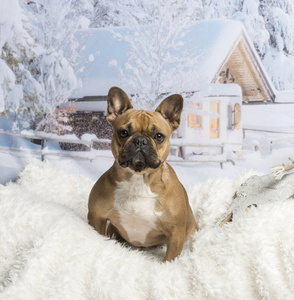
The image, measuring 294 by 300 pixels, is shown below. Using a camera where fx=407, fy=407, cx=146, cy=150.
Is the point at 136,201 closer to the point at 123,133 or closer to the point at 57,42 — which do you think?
the point at 123,133

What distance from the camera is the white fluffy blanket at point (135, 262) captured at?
1.21 m

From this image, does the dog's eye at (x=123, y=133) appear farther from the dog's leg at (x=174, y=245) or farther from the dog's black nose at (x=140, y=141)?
the dog's leg at (x=174, y=245)

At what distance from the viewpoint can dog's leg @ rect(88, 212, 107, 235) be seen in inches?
60.4

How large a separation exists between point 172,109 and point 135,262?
1.92ft

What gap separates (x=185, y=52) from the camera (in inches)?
99.6

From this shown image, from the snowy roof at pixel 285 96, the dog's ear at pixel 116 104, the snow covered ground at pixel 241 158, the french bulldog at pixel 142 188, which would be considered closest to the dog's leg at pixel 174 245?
the french bulldog at pixel 142 188

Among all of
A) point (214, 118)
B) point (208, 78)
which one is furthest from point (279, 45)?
point (214, 118)

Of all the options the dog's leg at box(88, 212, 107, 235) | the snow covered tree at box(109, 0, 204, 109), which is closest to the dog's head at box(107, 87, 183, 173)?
the dog's leg at box(88, 212, 107, 235)

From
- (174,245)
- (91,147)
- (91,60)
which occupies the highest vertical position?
(91,60)

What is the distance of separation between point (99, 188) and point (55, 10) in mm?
1427

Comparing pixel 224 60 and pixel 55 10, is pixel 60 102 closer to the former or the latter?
pixel 55 10

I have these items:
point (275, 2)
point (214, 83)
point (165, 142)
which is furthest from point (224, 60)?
point (165, 142)

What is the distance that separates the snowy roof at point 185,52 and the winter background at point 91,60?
0.03m

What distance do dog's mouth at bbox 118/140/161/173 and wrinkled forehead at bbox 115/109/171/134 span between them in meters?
0.09
